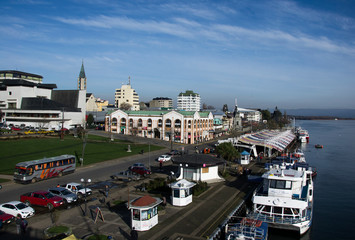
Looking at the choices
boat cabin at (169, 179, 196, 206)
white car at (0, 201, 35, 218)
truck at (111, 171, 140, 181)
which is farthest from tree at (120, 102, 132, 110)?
white car at (0, 201, 35, 218)

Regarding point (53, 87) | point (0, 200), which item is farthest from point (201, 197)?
point (53, 87)

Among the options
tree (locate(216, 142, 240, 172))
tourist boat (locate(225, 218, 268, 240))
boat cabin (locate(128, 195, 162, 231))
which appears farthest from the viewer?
tree (locate(216, 142, 240, 172))

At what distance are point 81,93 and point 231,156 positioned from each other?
7760cm

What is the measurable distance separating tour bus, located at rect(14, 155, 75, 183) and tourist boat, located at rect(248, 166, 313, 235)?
21830 millimetres

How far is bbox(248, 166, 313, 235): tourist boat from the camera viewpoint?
23.0 meters

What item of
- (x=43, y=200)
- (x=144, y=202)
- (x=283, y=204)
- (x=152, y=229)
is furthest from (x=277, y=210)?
(x=43, y=200)

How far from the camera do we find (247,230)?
20266mm

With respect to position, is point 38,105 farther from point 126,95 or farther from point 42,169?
point 126,95

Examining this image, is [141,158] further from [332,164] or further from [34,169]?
[332,164]

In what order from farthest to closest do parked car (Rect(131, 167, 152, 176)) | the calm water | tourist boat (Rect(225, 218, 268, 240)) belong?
1. parked car (Rect(131, 167, 152, 176))
2. the calm water
3. tourist boat (Rect(225, 218, 268, 240))

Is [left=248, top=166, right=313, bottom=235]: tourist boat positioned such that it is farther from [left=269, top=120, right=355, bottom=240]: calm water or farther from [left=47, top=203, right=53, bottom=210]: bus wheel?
[left=47, top=203, right=53, bottom=210]: bus wheel

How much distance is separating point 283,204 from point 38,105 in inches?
3409

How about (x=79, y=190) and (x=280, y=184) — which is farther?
(x=79, y=190)

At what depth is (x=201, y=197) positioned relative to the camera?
27.6m
